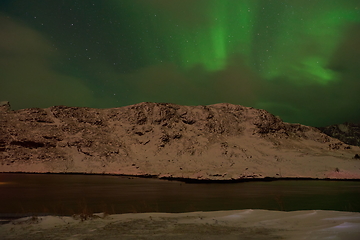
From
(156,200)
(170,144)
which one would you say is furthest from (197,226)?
(170,144)

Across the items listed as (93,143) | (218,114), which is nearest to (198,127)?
(218,114)

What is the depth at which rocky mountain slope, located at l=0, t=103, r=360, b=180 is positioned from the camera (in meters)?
74.9

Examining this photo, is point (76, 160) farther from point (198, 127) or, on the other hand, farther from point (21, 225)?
point (21, 225)

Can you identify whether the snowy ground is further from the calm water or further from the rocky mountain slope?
the rocky mountain slope

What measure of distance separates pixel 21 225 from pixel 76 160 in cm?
7085

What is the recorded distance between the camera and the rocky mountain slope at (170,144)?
74875 millimetres

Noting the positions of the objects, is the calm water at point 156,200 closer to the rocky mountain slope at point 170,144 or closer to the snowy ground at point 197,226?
the snowy ground at point 197,226

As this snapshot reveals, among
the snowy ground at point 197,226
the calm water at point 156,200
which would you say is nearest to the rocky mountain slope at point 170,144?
the calm water at point 156,200

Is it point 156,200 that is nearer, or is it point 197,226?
point 197,226

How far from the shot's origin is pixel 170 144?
296 ft

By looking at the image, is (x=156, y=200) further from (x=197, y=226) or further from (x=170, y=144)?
(x=170, y=144)

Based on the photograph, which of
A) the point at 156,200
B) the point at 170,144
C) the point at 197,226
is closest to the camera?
the point at 197,226

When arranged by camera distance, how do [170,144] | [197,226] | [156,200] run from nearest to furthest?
[197,226] → [156,200] → [170,144]

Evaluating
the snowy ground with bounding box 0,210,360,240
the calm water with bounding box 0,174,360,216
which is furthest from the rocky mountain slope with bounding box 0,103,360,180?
the snowy ground with bounding box 0,210,360,240
